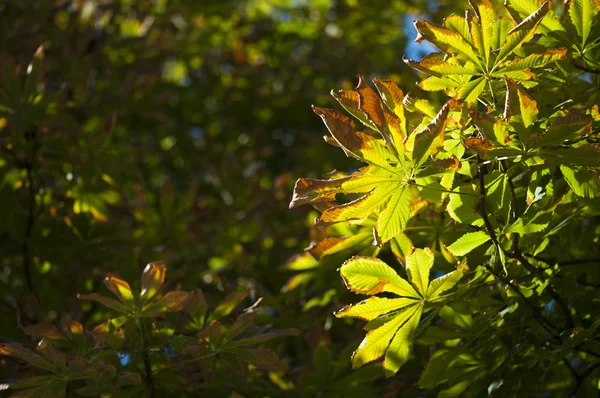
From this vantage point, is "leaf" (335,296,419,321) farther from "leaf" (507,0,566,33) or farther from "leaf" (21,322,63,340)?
"leaf" (21,322,63,340)

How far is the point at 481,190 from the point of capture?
3.87 ft

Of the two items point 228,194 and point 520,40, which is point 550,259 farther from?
point 228,194

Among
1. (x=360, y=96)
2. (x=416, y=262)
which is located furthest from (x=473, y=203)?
(x=360, y=96)

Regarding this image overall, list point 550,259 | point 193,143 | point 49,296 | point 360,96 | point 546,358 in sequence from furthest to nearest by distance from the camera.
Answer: point 193,143, point 49,296, point 550,259, point 546,358, point 360,96

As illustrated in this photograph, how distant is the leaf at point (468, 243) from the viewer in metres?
1.19

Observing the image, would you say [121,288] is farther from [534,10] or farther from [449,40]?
[534,10]

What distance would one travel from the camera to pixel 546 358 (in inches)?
52.1

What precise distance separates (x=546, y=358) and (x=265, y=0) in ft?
15.1

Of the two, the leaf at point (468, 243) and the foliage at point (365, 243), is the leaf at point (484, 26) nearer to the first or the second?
the foliage at point (365, 243)

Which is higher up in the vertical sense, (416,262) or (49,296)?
(416,262)

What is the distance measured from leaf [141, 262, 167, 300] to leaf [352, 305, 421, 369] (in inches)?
16.7

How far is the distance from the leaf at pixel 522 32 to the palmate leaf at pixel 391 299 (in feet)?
1.09

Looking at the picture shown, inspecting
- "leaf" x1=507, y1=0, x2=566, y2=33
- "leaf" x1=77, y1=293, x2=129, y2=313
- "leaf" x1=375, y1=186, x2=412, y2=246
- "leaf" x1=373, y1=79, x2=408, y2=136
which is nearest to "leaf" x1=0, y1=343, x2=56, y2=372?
"leaf" x1=77, y1=293, x2=129, y2=313

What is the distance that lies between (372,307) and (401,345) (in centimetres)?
9
